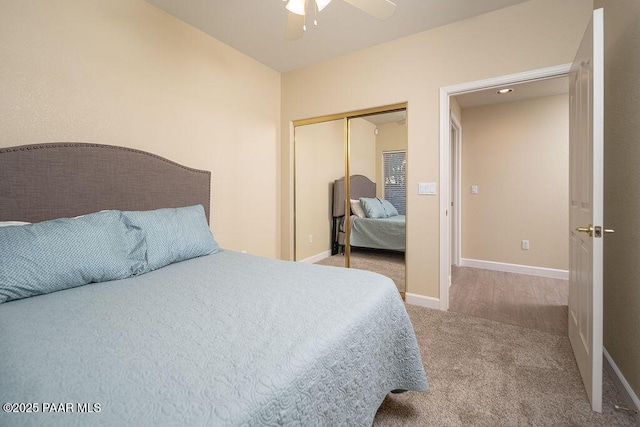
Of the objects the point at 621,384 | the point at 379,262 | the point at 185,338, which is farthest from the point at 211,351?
the point at 379,262

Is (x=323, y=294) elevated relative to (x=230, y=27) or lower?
lower

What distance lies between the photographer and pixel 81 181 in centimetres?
185

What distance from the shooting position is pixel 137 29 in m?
2.24

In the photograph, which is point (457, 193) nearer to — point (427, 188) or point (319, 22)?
point (427, 188)

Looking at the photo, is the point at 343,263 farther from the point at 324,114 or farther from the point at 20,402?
the point at 20,402

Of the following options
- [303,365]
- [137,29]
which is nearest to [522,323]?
[303,365]

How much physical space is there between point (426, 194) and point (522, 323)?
131cm

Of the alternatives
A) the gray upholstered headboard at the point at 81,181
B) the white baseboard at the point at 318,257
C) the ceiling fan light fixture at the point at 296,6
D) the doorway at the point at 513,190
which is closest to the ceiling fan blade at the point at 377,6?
the ceiling fan light fixture at the point at 296,6

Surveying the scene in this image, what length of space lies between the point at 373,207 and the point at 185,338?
→ 2.65 meters

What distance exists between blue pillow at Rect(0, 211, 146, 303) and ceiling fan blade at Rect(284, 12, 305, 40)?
1542mm

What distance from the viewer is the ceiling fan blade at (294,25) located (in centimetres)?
176

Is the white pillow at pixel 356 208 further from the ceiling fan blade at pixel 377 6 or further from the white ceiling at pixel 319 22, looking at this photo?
the ceiling fan blade at pixel 377 6

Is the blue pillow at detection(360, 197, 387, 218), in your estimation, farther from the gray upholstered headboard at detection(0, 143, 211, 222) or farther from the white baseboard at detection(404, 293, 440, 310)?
the gray upholstered headboard at detection(0, 143, 211, 222)

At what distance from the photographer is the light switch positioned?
2670 millimetres
